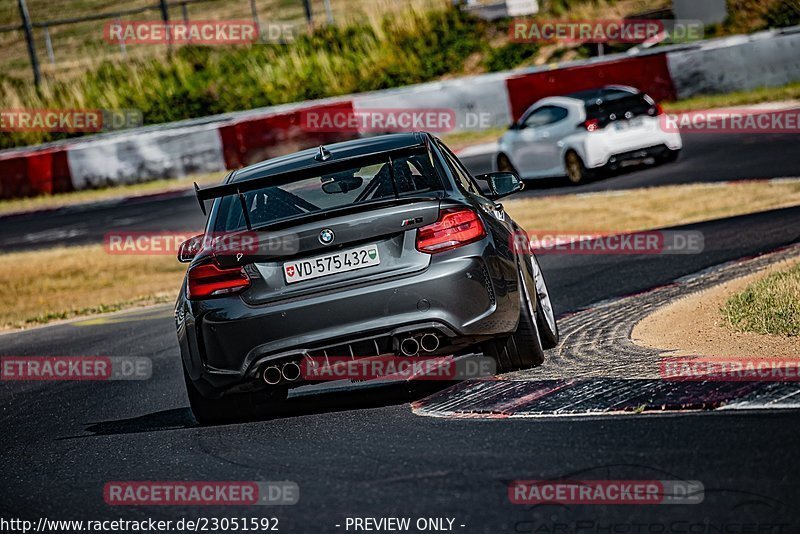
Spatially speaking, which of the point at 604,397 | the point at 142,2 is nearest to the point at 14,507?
the point at 604,397

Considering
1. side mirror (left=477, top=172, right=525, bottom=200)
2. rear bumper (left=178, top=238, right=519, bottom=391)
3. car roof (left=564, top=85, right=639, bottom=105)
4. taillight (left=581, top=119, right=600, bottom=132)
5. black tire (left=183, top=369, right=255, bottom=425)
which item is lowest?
taillight (left=581, top=119, right=600, bottom=132)

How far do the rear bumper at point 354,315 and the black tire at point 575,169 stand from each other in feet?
42.1

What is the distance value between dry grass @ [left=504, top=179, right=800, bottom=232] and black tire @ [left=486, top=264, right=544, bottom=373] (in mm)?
7392

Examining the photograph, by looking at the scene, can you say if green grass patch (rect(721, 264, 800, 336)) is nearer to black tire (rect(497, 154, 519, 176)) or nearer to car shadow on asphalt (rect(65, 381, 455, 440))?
car shadow on asphalt (rect(65, 381, 455, 440))

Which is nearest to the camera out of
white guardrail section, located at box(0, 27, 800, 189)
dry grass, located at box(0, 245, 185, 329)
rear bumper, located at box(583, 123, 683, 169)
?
dry grass, located at box(0, 245, 185, 329)

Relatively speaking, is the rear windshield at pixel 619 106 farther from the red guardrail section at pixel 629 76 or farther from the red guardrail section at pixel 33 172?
the red guardrail section at pixel 33 172

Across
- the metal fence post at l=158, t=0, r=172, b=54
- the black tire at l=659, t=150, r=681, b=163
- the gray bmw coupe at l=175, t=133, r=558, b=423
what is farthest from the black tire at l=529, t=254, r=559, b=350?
the metal fence post at l=158, t=0, r=172, b=54

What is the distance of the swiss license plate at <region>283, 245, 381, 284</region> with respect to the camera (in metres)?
6.54

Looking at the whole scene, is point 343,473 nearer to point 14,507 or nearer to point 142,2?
point 14,507

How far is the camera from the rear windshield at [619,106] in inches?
748

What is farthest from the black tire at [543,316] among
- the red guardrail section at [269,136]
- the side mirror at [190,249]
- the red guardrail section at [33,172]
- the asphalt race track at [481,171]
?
the red guardrail section at [33,172]

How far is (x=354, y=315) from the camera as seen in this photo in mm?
6484

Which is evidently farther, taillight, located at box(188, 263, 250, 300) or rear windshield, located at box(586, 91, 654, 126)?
rear windshield, located at box(586, 91, 654, 126)

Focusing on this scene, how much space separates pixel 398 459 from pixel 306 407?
1749 mm
